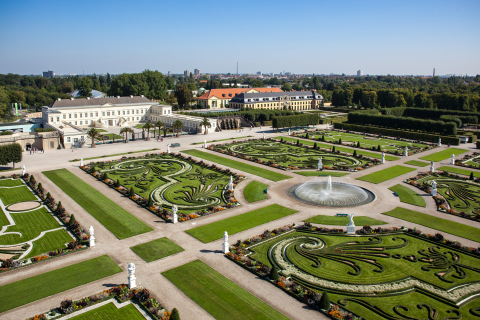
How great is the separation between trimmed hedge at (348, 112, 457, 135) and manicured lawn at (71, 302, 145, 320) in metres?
89.9

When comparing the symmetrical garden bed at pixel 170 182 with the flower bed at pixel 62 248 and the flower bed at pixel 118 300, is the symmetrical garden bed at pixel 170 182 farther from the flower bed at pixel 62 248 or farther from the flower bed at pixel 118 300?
the flower bed at pixel 118 300

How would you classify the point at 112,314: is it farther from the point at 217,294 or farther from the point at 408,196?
the point at 408,196

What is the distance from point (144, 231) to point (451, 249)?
1153 inches

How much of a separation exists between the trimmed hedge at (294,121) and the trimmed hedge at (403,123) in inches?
547

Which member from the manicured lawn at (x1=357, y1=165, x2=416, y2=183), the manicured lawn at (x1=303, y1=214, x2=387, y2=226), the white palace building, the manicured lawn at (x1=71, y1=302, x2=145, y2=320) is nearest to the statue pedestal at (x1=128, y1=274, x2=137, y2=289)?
the manicured lawn at (x1=71, y1=302, x2=145, y2=320)

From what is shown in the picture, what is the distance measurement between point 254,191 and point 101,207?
19.6 meters

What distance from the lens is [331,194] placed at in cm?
4616

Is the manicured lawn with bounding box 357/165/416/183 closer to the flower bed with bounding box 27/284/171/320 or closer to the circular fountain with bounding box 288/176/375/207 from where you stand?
the circular fountain with bounding box 288/176/375/207

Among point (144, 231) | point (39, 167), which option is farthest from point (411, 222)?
point (39, 167)

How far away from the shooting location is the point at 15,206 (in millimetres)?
41875

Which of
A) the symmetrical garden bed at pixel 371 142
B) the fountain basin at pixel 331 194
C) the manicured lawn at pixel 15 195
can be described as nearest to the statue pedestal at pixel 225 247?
the fountain basin at pixel 331 194

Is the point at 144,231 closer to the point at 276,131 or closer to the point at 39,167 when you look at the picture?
the point at 39,167

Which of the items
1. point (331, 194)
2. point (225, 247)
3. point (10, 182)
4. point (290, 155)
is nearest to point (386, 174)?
point (331, 194)

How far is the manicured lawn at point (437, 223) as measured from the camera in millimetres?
34638
